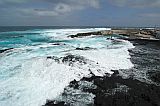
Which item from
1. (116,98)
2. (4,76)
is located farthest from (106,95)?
(4,76)

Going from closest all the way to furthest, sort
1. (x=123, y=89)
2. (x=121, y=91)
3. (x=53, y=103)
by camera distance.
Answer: (x=53, y=103), (x=121, y=91), (x=123, y=89)

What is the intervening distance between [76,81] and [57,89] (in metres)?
1.74

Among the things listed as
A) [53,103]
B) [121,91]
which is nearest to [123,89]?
[121,91]

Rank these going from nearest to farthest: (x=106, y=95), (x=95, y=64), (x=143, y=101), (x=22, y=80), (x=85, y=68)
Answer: (x=143, y=101) < (x=106, y=95) < (x=22, y=80) < (x=85, y=68) < (x=95, y=64)

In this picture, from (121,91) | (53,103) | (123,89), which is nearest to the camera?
(53,103)

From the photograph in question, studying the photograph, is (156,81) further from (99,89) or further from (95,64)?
A: (95,64)

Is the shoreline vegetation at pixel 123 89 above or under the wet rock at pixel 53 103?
above

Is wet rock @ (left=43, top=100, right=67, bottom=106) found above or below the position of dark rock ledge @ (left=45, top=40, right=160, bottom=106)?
below

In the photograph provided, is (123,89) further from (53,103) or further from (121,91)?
(53,103)

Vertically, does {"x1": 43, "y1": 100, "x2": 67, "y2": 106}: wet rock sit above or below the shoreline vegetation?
below

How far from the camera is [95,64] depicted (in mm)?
17328

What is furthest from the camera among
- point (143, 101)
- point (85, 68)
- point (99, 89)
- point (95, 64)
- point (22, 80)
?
point (95, 64)

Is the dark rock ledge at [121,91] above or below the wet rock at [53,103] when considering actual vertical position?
above

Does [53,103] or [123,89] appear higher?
[123,89]
